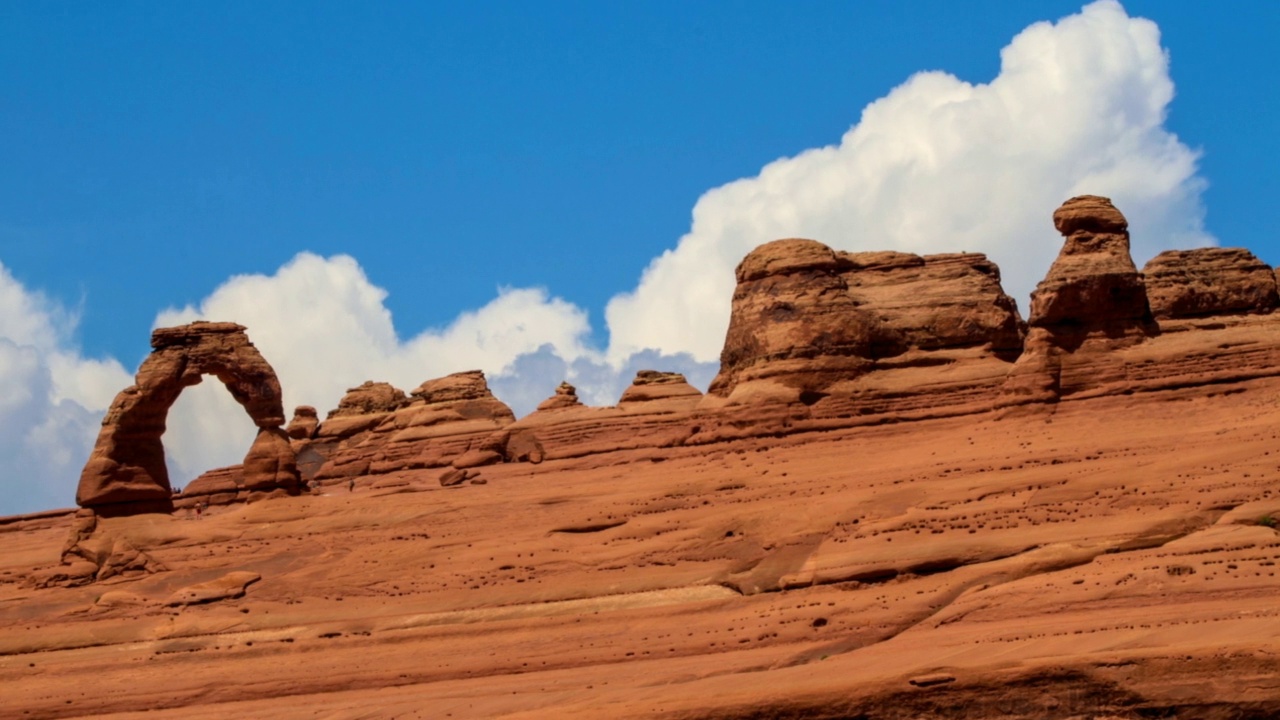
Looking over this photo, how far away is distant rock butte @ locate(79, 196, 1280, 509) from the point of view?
3906 cm

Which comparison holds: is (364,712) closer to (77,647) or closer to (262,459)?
(77,647)

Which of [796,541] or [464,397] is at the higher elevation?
[464,397]

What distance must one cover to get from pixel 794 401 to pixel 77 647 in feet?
53.7

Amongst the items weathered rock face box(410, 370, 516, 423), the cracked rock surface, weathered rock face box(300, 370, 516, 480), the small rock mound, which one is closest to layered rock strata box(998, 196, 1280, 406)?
the cracked rock surface

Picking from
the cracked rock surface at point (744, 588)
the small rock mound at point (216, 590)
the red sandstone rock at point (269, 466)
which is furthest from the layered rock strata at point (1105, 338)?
the red sandstone rock at point (269, 466)

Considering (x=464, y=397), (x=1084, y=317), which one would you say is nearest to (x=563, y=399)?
(x=464, y=397)

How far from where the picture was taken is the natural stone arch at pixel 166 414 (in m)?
46.2

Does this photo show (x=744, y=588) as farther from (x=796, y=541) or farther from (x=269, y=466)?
(x=269, y=466)

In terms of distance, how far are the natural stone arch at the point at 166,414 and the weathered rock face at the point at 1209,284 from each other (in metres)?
22.7

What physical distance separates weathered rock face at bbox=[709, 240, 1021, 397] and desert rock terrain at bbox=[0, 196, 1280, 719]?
0.25 ft

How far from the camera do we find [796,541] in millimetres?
36094

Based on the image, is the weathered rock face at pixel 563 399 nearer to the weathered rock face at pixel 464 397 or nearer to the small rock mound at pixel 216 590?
the weathered rock face at pixel 464 397

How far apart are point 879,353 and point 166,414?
18.0 meters

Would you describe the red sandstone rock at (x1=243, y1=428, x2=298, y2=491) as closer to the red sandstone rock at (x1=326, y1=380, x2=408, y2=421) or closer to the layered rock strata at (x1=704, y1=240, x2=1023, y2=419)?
the layered rock strata at (x1=704, y1=240, x2=1023, y2=419)
